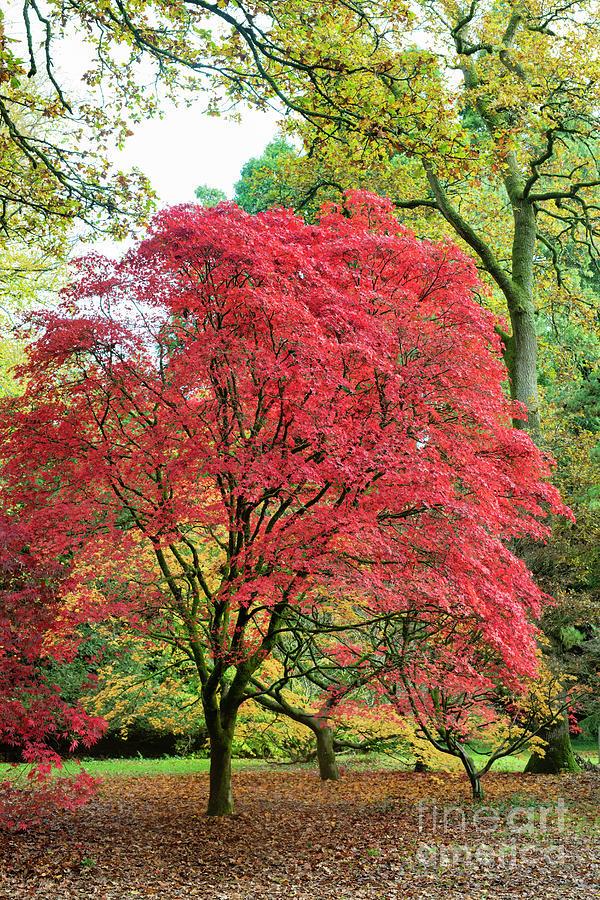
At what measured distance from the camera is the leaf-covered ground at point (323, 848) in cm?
A: 579

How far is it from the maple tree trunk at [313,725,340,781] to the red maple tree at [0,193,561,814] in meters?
3.90

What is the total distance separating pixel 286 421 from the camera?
6.79 metres

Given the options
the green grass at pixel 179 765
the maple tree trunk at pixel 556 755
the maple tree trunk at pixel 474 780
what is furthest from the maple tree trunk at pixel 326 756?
the maple tree trunk at pixel 556 755

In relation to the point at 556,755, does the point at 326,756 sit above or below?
below

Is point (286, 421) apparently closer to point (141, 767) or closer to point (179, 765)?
point (179, 765)

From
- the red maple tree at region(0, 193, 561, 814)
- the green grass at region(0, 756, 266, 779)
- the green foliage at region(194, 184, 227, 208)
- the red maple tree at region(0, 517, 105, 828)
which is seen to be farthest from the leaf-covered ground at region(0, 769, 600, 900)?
the green foliage at region(194, 184, 227, 208)

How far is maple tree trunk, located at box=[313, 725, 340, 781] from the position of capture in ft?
36.4

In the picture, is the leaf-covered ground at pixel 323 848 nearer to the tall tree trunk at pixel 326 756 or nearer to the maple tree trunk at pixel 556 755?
the tall tree trunk at pixel 326 756

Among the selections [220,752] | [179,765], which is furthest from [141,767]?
[220,752]

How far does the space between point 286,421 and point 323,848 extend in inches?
142

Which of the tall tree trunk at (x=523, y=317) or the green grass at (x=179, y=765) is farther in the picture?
the green grass at (x=179, y=765)

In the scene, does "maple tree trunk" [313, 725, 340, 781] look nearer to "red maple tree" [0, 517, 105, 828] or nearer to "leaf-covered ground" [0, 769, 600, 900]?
"leaf-covered ground" [0, 769, 600, 900]

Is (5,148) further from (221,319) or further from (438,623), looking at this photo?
(438,623)

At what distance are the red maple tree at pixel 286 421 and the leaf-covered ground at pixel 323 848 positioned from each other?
153 centimetres
